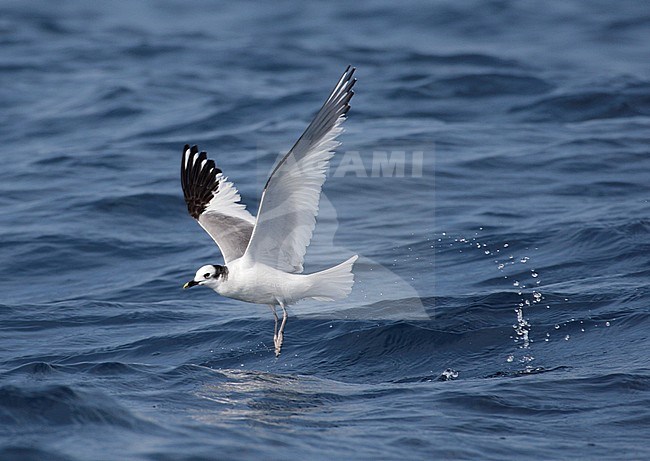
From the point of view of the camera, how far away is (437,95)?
17.0 meters

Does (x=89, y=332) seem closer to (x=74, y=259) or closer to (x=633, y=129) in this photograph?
(x=74, y=259)

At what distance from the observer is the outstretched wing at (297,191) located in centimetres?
700

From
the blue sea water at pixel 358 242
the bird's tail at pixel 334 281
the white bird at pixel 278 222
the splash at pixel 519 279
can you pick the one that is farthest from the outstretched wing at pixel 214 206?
the splash at pixel 519 279

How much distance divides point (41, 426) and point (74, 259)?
16.3ft

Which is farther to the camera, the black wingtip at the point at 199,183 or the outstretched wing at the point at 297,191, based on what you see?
the black wingtip at the point at 199,183

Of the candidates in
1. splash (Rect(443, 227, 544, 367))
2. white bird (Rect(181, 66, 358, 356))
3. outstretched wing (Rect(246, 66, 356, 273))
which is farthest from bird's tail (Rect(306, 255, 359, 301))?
A: splash (Rect(443, 227, 544, 367))

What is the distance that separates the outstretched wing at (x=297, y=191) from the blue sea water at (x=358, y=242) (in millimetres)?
968

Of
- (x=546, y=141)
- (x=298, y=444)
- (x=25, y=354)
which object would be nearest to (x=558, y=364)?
(x=298, y=444)

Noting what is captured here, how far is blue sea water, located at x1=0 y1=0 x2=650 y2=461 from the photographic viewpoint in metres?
6.80

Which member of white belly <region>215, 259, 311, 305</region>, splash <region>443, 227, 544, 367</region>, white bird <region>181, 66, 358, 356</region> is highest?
white bird <region>181, 66, 358, 356</region>

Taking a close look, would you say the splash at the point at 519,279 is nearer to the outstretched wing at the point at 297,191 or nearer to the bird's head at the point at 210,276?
the outstretched wing at the point at 297,191

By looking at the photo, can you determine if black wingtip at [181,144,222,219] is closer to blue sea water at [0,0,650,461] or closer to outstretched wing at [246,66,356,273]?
outstretched wing at [246,66,356,273]

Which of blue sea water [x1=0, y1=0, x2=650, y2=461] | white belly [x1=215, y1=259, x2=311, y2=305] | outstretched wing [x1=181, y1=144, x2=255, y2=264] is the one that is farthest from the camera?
outstretched wing [x1=181, y1=144, x2=255, y2=264]

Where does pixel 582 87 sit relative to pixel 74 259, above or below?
above
